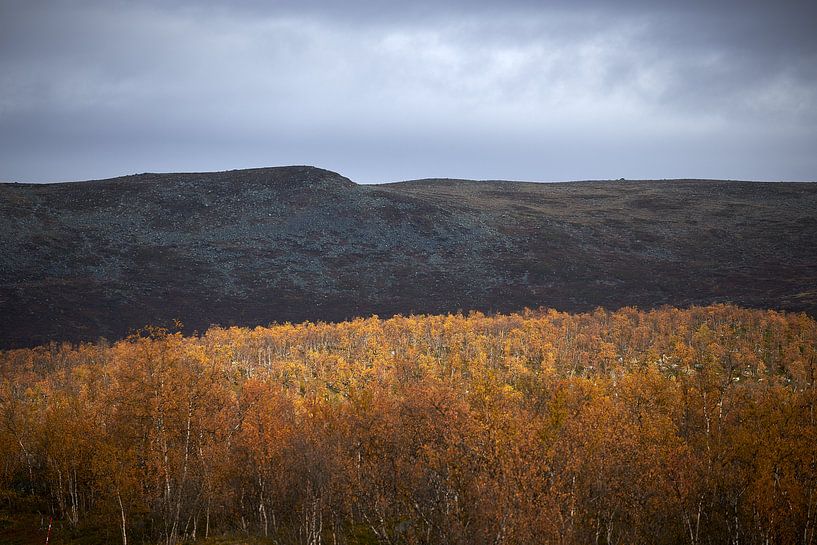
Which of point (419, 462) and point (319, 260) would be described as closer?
point (419, 462)

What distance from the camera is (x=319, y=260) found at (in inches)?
6407

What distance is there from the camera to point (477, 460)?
1571 inches

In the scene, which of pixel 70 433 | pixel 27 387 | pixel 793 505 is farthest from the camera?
pixel 27 387

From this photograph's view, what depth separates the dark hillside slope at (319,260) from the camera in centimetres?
13250

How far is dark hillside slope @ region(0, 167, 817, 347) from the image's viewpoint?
435 feet

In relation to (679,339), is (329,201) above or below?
above

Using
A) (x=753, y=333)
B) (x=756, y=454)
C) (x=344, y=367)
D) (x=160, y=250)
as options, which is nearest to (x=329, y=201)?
(x=160, y=250)

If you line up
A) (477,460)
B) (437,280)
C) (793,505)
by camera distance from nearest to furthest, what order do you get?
1. (477,460)
2. (793,505)
3. (437,280)

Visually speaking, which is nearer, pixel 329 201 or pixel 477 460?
pixel 477 460

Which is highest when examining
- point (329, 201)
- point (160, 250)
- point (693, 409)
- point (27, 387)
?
point (329, 201)

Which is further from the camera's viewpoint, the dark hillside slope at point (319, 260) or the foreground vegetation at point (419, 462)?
A: the dark hillside slope at point (319, 260)

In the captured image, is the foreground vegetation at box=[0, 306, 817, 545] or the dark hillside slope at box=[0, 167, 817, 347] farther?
the dark hillside slope at box=[0, 167, 817, 347]

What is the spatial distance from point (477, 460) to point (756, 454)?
67.2 ft

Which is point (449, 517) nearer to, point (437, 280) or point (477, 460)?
point (477, 460)
